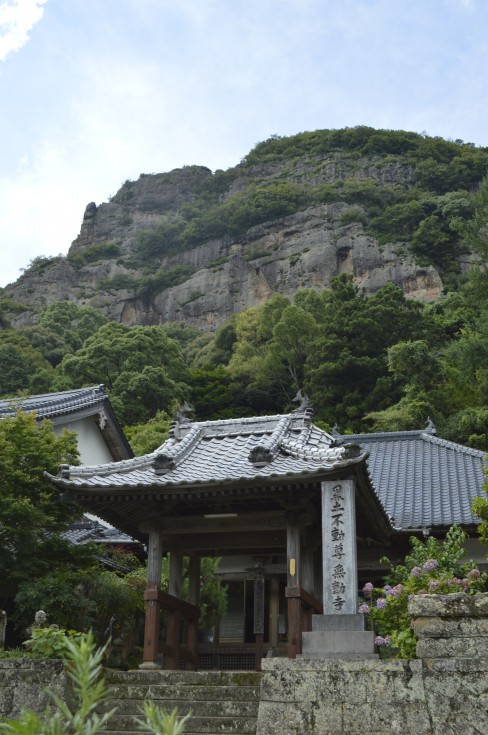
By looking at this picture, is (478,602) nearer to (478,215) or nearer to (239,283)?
(478,215)

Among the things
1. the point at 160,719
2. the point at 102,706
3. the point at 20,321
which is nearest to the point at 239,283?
the point at 20,321

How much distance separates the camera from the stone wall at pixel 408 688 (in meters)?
6.18

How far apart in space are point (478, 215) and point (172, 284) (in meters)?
51.0

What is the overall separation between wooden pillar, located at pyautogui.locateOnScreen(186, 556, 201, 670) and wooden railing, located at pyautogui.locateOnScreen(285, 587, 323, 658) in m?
2.58

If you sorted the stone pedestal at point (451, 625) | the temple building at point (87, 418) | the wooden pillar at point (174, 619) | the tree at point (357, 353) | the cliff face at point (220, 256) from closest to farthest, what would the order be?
1. the stone pedestal at point (451, 625)
2. the wooden pillar at point (174, 619)
3. the temple building at point (87, 418)
4. the tree at point (357, 353)
5. the cliff face at point (220, 256)

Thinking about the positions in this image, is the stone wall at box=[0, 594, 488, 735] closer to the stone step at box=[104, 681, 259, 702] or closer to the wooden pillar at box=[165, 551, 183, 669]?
the stone step at box=[104, 681, 259, 702]

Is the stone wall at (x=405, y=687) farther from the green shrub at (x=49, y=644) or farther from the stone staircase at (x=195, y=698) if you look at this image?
the green shrub at (x=49, y=644)

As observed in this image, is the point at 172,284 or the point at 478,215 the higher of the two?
the point at 172,284

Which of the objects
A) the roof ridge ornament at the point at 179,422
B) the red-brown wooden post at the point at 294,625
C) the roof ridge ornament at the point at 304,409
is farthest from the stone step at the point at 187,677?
the roof ridge ornament at the point at 304,409

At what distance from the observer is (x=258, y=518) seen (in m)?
11.6

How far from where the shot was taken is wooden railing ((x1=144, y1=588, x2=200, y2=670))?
10.8m

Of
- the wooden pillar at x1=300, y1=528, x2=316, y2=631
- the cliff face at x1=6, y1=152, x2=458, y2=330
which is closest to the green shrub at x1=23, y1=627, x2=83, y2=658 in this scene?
the wooden pillar at x1=300, y1=528, x2=316, y2=631

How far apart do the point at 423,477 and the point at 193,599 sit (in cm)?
685

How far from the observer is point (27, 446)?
13.1m
